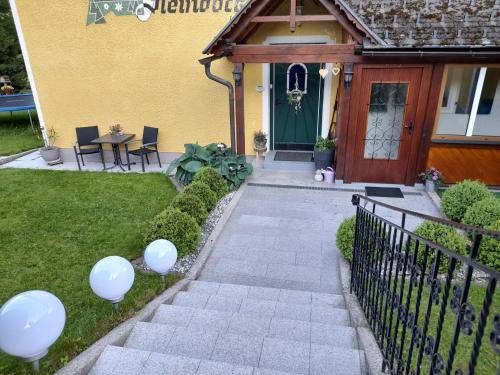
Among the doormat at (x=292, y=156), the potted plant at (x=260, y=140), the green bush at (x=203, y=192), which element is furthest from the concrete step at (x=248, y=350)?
the potted plant at (x=260, y=140)

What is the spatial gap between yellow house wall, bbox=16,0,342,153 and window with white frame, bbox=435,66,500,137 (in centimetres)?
244

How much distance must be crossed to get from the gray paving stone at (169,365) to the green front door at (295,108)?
22.6 feet

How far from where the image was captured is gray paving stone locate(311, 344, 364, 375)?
267 centimetres

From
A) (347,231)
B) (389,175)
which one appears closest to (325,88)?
(389,175)

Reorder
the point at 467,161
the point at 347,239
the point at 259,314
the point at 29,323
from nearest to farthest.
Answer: the point at 29,323, the point at 259,314, the point at 347,239, the point at 467,161

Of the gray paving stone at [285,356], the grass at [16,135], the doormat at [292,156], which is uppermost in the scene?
the doormat at [292,156]

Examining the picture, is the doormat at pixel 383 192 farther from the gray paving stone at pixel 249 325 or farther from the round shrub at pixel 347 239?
the gray paving stone at pixel 249 325

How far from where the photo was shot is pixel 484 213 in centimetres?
481

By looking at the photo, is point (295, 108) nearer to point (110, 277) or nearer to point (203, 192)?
point (203, 192)

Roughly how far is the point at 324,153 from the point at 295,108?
64.5 inches

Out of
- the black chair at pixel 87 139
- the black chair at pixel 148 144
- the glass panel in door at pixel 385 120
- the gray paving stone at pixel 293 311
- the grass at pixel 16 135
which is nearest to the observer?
the gray paving stone at pixel 293 311

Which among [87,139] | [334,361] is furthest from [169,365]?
[87,139]

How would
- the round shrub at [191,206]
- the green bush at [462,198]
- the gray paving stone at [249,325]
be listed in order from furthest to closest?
the green bush at [462,198]
the round shrub at [191,206]
the gray paving stone at [249,325]

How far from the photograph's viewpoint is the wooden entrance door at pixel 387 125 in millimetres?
6625
